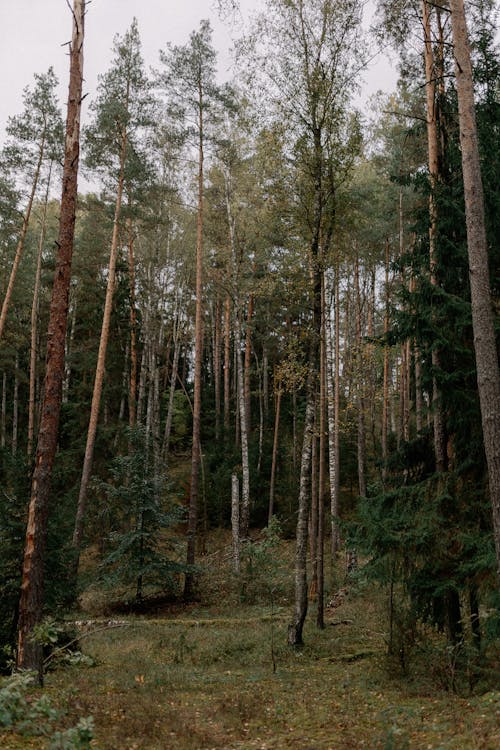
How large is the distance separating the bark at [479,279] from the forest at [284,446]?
1.3 inches

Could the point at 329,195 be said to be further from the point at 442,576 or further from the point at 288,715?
the point at 288,715

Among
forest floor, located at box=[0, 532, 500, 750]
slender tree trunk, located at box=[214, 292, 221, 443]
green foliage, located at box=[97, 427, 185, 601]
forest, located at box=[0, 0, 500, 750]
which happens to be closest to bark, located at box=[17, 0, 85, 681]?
forest, located at box=[0, 0, 500, 750]

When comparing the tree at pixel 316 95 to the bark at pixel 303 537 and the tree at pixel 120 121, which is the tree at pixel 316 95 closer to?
the bark at pixel 303 537

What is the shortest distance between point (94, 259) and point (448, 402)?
20487 millimetres

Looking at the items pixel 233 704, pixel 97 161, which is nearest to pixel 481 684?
pixel 233 704

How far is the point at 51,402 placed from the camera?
703 centimetres

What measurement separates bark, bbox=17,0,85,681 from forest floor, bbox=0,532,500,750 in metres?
0.80

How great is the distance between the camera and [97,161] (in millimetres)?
16891

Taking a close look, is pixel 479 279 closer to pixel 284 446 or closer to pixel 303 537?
pixel 303 537

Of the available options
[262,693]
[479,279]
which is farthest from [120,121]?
[262,693]

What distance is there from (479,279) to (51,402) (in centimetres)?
575

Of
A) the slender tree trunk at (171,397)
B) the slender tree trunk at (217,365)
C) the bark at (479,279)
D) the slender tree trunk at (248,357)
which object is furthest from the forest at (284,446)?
the slender tree trunk at (217,365)

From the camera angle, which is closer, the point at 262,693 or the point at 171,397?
the point at 262,693

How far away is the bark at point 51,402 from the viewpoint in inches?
251
